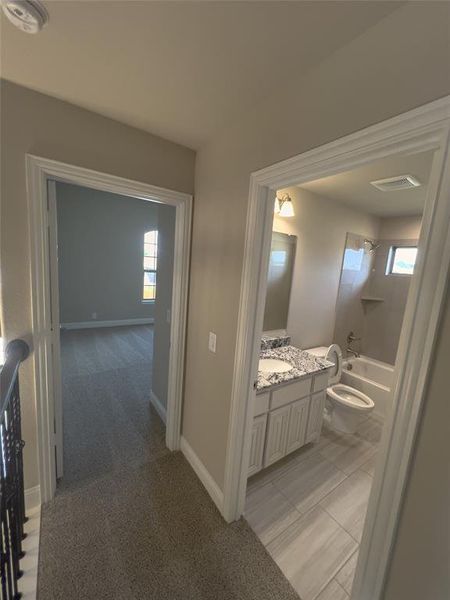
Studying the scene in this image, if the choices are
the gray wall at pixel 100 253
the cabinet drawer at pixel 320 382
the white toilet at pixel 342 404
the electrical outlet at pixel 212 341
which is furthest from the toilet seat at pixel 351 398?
the gray wall at pixel 100 253

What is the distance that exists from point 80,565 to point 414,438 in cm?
178

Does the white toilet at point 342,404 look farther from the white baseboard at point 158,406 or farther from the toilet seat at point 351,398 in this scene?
the white baseboard at point 158,406

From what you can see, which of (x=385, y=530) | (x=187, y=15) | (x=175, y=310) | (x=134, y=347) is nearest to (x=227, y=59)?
(x=187, y=15)

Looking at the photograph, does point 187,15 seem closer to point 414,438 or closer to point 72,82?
point 72,82

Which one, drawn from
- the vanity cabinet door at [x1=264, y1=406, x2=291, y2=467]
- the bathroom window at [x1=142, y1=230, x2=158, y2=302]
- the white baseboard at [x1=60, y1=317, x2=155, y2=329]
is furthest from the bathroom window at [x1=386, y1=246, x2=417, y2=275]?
the bathroom window at [x1=142, y1=230, x2=158, y2=302]

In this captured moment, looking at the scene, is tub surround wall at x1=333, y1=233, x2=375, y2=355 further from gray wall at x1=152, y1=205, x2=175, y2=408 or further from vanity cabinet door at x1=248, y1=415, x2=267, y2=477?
gray wall at x1=152, y1=205, x2=175, y2=408

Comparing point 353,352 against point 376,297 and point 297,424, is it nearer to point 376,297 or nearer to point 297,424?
point 376,297

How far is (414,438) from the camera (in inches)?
30.2

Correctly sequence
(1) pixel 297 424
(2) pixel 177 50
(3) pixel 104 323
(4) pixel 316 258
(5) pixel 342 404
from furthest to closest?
(3) pixel 104 323 → (4) pixel 316 258 → (5) pixel 342 404 → (1) pixel 297 424 → (2) pixel 177 50

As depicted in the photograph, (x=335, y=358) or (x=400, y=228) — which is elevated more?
(x=400, y=228)

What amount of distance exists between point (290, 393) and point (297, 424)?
14.4 inches

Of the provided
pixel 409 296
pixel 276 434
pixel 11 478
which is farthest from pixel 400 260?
pixel 11 478

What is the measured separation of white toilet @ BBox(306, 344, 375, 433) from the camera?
2.51 meters

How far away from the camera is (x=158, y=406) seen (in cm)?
273
